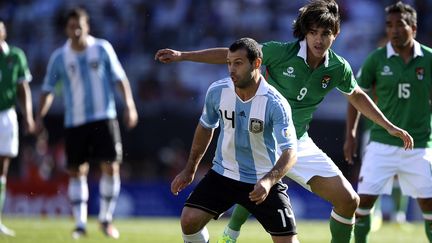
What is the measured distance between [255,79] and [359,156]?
14.6 m

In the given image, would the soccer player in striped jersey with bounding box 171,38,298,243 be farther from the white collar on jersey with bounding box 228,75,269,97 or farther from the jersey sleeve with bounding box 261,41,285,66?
the jersey sleeve with bounding box 261,41,285,66

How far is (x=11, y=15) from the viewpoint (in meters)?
24.6

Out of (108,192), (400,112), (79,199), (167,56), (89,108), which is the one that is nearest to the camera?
(167,56)

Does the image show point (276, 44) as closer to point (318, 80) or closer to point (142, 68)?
point (318, 80)

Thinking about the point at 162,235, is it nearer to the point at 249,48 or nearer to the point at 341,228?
the point at 341,228

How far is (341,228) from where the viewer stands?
8031mm

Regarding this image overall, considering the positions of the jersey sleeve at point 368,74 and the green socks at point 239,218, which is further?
the jersey sleeve at point 368,74

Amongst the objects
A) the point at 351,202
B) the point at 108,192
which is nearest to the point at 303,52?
the point at 351,202

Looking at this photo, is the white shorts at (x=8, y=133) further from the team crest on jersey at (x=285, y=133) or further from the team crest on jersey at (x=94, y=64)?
the team crest on jersey at (x=285, y=133)

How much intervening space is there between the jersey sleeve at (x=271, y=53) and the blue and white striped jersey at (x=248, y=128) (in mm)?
740

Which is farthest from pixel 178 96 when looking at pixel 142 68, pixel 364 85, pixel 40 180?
pixel 364 85

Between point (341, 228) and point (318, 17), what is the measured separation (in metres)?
1.86

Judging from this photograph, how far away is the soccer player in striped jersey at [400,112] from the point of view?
927cm

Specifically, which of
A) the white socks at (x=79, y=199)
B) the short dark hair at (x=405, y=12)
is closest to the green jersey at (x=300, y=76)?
the short dark hair at (x=405, y=12)
